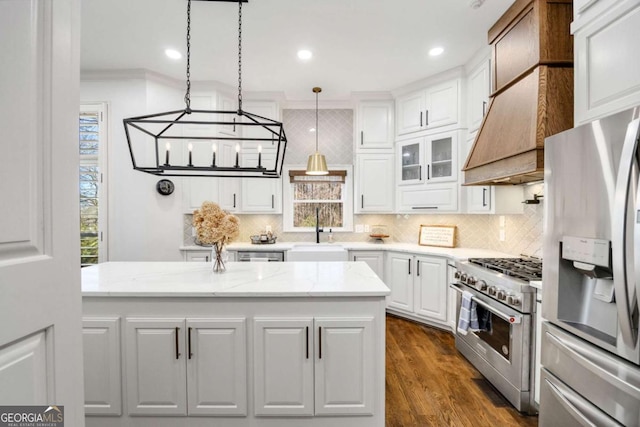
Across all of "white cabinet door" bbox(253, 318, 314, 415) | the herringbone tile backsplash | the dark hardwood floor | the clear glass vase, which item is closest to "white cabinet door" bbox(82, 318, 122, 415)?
the clear glass vase

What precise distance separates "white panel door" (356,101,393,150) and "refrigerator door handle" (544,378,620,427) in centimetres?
309

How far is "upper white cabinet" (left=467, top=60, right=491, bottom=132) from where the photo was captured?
287 cm

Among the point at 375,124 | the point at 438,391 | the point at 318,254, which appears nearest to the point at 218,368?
the point at 438,391

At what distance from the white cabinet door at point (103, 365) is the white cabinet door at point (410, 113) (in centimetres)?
360

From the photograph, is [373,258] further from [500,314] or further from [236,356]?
[236,356]

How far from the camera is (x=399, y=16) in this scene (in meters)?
2.47

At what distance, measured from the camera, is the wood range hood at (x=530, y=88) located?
6.01ft

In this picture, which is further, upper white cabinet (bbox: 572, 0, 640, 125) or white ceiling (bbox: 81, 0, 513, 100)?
white ceiling (bbox: 81, 0, 513, 100)

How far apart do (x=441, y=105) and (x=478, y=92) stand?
0.47m

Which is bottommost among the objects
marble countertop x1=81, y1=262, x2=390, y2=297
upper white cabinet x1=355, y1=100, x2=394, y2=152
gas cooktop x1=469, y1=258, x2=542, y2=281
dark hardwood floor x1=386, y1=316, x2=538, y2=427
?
dark hardwood floor x1=386, y1=316, x2=538, y2=427

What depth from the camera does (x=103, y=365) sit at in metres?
1.66

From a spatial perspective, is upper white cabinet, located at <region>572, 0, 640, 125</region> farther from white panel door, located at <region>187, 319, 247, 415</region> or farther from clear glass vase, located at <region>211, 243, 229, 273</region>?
clear glass vase, located at <region>211, 243, 229, 273</region>

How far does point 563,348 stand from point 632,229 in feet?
2.31

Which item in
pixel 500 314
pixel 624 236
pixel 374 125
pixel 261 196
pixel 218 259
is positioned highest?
pixel 374 125
